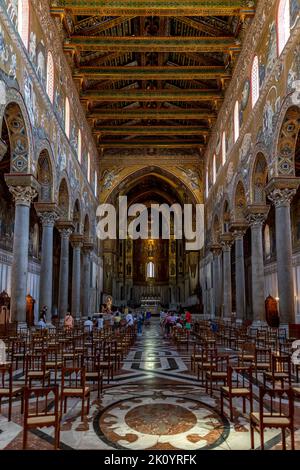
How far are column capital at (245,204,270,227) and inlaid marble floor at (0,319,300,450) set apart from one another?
39.1 ft

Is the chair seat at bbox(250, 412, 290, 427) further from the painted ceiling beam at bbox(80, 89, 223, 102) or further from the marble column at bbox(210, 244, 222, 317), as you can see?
the marble column at bbox(210, 244, 222, 317)

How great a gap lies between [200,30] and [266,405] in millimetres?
20464

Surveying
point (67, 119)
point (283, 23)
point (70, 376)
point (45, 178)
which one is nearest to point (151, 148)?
point (67, 119)

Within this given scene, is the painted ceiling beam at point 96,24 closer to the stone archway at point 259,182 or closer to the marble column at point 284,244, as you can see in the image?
the stone archway at point 259,182

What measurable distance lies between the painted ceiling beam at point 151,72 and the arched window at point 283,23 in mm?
8739

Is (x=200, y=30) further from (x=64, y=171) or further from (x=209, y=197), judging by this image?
(x=209, y=197)

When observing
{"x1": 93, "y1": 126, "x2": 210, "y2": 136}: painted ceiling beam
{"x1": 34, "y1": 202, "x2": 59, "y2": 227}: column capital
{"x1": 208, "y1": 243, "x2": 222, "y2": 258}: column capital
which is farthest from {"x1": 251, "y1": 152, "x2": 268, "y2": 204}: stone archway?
{"x1": 93, "y1": 126, "x2": 210, "y2": 136}: painted ceiling beam

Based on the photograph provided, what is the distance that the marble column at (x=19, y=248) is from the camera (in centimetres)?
1538

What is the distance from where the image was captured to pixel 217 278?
100 feet

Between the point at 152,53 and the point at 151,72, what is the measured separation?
2122 millimetres

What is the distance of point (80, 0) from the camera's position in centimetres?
1872

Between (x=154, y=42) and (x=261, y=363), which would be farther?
(x=154, y=42)

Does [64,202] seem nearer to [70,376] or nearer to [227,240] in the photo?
[227,240]
